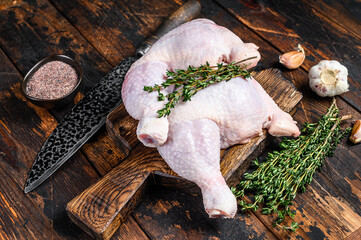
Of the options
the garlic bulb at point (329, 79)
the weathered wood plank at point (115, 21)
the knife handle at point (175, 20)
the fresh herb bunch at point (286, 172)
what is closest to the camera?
the fresh herb bunch at point (286, 172)

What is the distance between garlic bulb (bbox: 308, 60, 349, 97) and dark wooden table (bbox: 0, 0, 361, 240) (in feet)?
0.24

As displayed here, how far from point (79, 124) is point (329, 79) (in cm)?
139

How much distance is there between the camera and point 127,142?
1.90 meters

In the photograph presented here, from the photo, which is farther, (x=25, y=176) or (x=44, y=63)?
(x=44, y=63)

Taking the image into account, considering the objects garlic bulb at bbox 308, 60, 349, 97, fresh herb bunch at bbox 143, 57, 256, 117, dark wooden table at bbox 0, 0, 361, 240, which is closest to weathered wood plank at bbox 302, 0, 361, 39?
dark wooden table at bbox 0, 0, 361, 240

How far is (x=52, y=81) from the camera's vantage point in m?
2.09

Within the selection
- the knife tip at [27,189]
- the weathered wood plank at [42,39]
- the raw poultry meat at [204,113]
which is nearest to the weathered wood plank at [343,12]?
the raw poultry meat at [204,113]

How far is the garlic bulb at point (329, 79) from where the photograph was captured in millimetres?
2129

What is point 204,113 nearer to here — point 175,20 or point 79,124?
point 79,124

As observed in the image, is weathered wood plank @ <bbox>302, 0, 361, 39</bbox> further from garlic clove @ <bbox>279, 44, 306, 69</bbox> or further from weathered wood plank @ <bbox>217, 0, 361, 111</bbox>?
garlic clove @ <bbox>279, 44, 306, 69</bbox>

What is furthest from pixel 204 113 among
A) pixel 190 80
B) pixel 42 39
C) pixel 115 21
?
pixel 42 39

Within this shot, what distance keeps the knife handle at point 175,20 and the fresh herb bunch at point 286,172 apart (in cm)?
93

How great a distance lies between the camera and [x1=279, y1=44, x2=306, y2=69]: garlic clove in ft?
7.55

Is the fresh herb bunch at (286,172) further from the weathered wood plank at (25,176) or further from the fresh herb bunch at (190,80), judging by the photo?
the weathered wood plank at (25,176)
